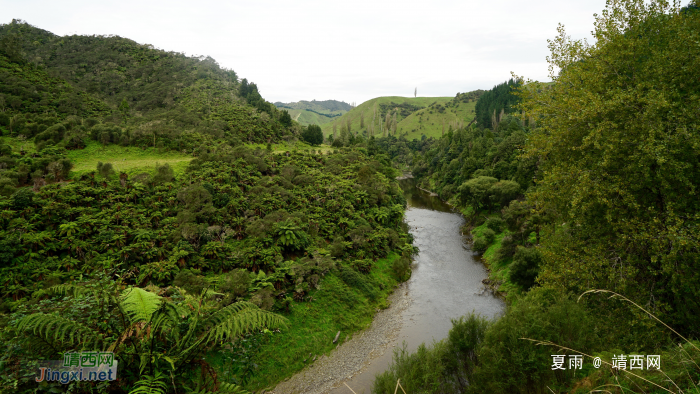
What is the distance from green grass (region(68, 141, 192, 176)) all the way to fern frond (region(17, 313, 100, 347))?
28479 millimetres

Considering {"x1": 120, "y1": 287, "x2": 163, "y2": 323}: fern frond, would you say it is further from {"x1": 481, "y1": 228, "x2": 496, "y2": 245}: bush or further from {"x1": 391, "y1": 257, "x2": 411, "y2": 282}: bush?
{"x1": 481, "y1": 228, "x2": 496, "y2": 245}: bush

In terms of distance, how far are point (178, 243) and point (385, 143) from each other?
387 ft

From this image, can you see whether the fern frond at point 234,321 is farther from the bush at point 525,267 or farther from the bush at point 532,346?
the bush at point 525,267

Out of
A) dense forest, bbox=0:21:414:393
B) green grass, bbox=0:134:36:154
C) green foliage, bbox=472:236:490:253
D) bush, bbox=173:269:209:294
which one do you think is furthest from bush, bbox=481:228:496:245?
green grass, bbox=0:134:36:154

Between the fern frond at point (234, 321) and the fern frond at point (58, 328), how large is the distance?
136cm

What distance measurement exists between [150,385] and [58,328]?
4.46ft

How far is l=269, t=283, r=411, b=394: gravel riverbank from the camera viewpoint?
17562 millimetres

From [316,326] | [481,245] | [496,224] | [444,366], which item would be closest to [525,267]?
[481,245]

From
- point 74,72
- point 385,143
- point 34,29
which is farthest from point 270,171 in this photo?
point 385,143

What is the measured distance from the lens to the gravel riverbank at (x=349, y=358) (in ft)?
57.6

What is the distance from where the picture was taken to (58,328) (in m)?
3.69

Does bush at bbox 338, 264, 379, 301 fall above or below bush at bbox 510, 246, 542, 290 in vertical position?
below

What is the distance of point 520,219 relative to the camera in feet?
116

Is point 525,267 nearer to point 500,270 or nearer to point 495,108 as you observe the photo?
point 500,270
